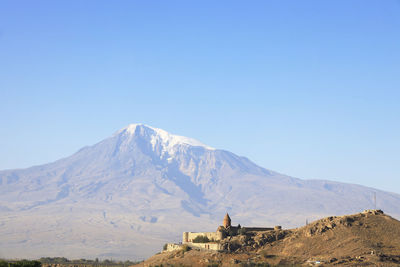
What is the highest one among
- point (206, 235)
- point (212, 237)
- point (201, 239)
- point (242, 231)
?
point (242, 231)

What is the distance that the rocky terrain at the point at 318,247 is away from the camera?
67.0 metres

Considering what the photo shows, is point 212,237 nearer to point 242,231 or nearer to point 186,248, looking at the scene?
point 186,248

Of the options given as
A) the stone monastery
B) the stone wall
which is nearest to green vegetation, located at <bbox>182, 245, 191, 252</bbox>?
the stone monastery

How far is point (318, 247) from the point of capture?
7094 centimetres

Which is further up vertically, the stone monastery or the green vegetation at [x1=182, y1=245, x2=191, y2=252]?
the stone monastery

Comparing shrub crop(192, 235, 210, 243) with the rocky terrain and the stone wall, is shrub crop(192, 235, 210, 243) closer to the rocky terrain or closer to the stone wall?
the stone wall

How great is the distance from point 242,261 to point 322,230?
35.5 feet

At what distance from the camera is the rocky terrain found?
6700cm

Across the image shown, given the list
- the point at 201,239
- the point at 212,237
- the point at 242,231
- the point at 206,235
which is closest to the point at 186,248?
the point at 201,239

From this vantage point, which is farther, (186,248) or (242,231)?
(242,231)

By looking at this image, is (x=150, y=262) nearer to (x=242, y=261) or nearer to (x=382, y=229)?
(x=242, y=261)

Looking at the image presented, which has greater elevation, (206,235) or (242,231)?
(242,231)

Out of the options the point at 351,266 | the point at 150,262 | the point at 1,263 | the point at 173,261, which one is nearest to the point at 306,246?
the point at 351,266

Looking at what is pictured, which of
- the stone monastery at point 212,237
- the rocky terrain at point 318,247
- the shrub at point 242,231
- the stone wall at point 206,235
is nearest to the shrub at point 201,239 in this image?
the stone monastery at point 212,237
